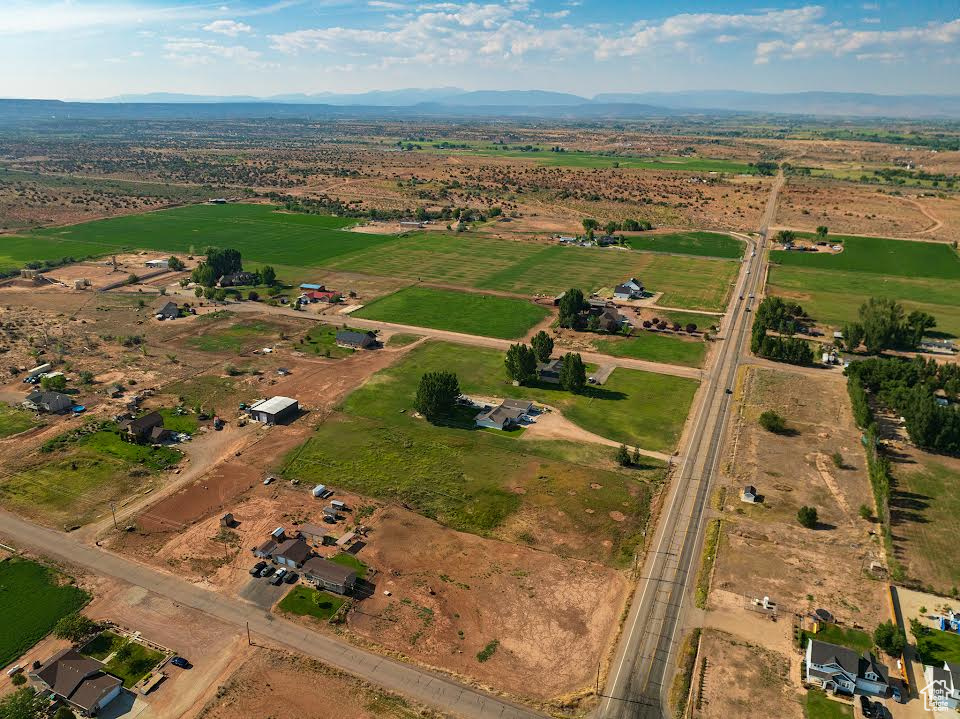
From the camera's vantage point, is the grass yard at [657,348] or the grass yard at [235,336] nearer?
the grass yard at [657,348]

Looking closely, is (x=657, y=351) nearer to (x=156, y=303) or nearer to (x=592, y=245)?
(x=592, y=245)

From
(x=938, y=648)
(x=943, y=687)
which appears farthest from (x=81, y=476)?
(x=938, y=648)

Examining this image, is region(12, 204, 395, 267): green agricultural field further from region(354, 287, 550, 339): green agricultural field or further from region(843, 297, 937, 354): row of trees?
region(843, 297, 937, 354): row of trees

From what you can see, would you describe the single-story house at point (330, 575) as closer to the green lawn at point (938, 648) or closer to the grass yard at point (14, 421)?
the green lawn at point (938, 648)

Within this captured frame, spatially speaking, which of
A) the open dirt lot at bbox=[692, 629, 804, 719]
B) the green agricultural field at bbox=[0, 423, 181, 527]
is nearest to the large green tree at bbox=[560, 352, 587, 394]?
the open dirt lot at bbox=[692, 629, 804, 719]

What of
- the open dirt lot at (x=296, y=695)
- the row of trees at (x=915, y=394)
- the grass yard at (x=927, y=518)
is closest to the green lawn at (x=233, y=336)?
the open dirt lot at (x=296, y=695)

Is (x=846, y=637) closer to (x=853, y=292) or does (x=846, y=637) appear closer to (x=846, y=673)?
(x=846, y=673)
